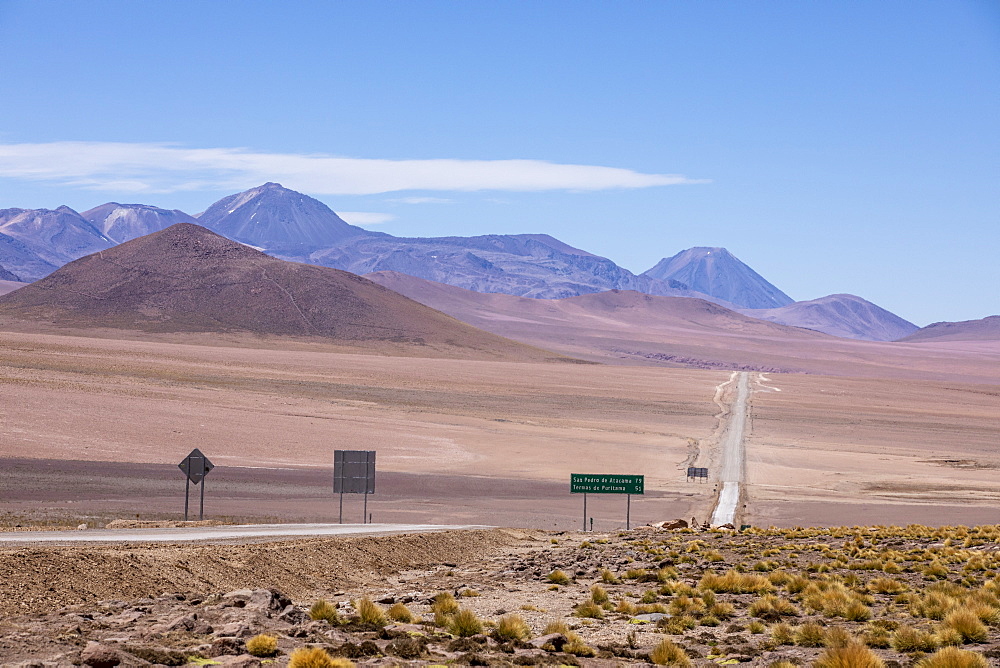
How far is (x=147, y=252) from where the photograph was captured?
192m

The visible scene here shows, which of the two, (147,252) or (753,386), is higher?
(147,252)

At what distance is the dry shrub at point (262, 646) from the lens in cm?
1027

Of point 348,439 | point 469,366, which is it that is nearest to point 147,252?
point 469,366

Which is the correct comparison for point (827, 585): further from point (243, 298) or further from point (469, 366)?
point (243, 298)

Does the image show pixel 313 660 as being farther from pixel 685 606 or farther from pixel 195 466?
pixel 195 466

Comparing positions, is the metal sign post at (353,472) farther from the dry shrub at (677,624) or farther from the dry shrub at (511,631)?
the dry shrub at (511,631)

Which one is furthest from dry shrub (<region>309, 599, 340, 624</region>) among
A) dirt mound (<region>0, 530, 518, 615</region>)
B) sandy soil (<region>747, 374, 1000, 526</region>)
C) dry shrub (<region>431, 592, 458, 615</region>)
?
sandy soil (<region>747, 374, 1000, 526</region>)

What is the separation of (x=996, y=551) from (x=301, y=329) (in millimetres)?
146942

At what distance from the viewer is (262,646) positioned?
10.3 metres

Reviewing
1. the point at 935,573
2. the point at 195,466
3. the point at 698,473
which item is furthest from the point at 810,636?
the point at 698,473

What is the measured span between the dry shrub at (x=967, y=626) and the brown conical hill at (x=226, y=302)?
5692 inches

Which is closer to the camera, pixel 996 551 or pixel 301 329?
pixel 996 551

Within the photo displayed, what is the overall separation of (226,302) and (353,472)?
148328mm

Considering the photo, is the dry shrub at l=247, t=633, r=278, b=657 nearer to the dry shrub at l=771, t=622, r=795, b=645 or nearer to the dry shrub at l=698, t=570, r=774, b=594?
the dry shrub at l=771, t=622, r=795, b=645
